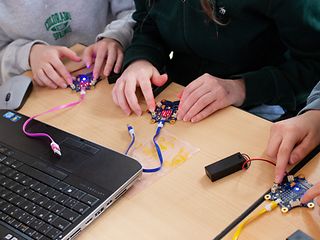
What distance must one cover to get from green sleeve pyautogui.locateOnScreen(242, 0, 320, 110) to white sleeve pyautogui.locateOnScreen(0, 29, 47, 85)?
61cm

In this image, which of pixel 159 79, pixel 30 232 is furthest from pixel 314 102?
pixel 30 232

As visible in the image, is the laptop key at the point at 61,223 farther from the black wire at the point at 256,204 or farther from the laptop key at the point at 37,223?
the black wire at the point at 256,204

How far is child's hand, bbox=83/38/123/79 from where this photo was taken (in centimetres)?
106

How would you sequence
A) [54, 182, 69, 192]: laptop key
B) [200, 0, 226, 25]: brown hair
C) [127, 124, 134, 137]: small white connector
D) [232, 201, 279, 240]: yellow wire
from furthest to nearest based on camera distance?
[200, 0, 226, 25]: brown hair → [127, 124, 134, 137]: small white connector → [54, 182, 69, 192]: laptop key → [232, 201, 279, 240]: yellow wire

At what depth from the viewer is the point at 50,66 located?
1.07 metres

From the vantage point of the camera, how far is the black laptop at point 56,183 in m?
0.66

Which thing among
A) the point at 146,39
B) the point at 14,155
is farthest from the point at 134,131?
the point at 146,39

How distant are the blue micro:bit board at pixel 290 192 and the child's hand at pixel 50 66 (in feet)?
1.95

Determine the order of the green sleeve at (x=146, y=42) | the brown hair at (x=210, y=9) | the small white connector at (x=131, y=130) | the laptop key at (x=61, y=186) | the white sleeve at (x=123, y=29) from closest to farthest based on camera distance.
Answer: the laptop key at (x=61, y=186), the small white connector at (x=131, y=130), the brown hair at (x=210, y=9), the green sleeve at (x=146, y=42), the white sleeve at (x=123, y=29)

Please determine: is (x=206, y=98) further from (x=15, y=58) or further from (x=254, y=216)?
(x=15, y=58)

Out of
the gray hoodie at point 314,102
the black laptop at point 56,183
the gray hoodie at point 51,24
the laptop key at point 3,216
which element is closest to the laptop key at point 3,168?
the black laptop at point 56,183

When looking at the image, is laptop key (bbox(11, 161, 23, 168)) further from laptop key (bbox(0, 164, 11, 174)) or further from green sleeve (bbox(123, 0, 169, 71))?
green sleeve (bbox(123, 0, 169, 71))

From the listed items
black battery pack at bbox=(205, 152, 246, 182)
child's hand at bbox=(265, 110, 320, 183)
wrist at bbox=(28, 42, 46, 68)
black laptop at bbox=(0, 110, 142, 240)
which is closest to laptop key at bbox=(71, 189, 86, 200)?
black laptop at bbox=(0, 110, 142, 240)

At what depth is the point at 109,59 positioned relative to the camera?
1.07 m
